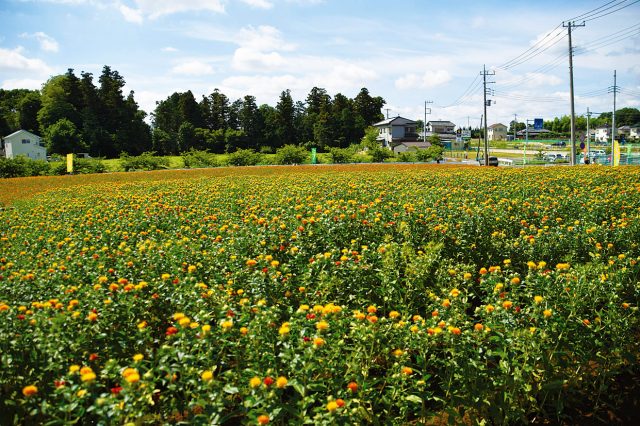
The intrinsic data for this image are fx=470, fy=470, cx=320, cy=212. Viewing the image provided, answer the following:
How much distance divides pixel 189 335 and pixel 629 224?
6004mm

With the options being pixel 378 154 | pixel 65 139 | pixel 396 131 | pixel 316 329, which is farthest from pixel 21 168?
pixel 396 131

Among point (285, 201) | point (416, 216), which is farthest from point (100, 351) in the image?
point (285, 201)

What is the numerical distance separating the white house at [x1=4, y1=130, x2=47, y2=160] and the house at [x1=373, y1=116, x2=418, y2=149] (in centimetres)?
5346

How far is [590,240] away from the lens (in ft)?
19.1

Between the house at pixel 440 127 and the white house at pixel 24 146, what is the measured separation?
3527 inches

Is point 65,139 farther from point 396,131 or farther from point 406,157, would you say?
point 396,131

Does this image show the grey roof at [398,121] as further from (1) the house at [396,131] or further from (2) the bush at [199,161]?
(2) the bush at [199,161]

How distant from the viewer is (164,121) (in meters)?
75.2

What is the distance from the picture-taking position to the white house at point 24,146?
6294 centimetres

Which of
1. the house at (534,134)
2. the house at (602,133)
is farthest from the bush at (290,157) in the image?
the house at (534,134)

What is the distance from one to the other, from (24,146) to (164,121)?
65.1 ft

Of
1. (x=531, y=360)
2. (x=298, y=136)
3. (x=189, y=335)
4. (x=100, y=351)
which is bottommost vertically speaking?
(x=531, y=360)

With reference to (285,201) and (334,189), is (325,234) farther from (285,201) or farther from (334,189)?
(334,189)

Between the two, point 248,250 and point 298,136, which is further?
point 298,136
